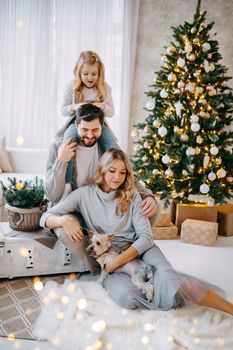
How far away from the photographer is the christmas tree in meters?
3.61

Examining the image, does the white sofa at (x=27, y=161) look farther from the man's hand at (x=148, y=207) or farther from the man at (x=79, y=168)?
the man's hand at (x=148, y=207)

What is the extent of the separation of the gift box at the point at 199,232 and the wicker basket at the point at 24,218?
4.37ft

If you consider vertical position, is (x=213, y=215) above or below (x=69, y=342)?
above

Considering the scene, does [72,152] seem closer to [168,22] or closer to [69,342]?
[69,342]

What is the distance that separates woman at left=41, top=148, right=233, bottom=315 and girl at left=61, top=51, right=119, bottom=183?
229mm

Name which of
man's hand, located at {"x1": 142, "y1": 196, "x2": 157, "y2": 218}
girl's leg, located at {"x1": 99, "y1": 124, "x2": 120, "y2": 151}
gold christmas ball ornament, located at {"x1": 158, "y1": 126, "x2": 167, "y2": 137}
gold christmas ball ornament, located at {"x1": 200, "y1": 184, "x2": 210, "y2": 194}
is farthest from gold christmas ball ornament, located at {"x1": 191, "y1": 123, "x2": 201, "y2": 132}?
man's hand, located at {"x1": 142, "y1": 196, "x2": 157, "y2": 218}

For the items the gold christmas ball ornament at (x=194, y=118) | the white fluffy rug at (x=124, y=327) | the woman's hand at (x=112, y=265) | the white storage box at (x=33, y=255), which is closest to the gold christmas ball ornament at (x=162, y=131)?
the gold christmas ball ornament at (x=194, y=118)

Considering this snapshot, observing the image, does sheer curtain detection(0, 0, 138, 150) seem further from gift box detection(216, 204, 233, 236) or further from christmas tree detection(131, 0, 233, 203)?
gift box detection(216, 204, 233, 236)

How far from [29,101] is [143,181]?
77.5 inches

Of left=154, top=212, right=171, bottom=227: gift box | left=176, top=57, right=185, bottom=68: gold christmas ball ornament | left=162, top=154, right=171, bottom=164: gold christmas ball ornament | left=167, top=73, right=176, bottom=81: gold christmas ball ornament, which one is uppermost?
left=176, top=57, right=185, bottom=68: gold christmas ball ornament

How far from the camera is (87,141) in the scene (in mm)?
2623

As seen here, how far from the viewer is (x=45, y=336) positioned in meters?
1.97

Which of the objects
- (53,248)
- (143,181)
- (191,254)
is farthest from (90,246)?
(143,181)

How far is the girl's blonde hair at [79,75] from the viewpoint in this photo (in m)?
2.70
